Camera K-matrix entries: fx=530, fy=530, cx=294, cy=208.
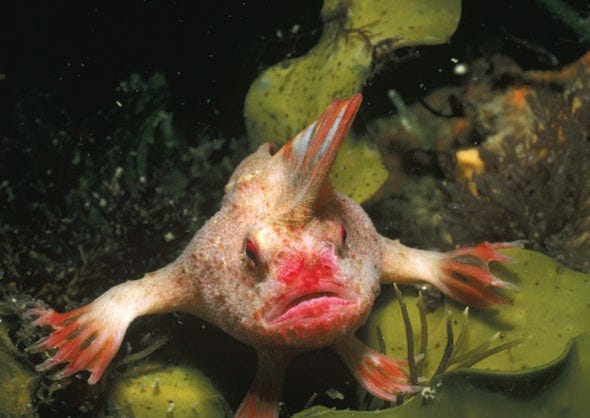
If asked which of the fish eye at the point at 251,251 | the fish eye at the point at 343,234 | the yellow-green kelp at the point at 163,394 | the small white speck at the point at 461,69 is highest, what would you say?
the fish eye at the point at 251,251

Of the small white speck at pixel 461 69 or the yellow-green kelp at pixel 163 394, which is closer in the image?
the yellow-green kelp at pixel 163 394

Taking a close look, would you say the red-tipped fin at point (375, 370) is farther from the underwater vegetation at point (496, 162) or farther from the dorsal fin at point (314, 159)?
the underwater vegetation at point (496, 162)

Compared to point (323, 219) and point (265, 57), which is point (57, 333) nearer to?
point (323, 219)

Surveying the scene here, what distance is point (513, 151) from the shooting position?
15.1ft

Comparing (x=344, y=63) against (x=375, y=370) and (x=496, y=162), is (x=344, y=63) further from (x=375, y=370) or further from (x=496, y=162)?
(x=375, y=370)

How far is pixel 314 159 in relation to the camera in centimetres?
291

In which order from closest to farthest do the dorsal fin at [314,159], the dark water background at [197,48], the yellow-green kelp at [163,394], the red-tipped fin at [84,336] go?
1. the dorsal fin at [314,159]
2. the red-tipped fin at [84,336]
3. the yellow-green kelp at [163,394]
4. the dark water background at [197,48]

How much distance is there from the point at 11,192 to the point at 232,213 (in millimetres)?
2195

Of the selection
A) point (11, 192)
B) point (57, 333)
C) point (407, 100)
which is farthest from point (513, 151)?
point (11, 192)

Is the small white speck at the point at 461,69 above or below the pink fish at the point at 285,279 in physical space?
below

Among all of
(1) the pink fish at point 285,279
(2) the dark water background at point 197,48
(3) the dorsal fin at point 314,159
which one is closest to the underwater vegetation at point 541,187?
(1) the pink fish at point 285,279

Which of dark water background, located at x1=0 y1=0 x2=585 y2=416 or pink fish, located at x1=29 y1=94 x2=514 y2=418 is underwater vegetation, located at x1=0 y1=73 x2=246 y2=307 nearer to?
dark water background, located at x1=0 y1=0 x2=585 y2=416

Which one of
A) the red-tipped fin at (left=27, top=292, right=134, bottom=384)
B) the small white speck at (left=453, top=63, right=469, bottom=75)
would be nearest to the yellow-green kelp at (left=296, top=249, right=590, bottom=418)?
the red-tipped fin at (left=27, top=292, right=134, bottom=384)

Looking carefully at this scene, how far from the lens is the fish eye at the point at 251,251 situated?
117 inches
